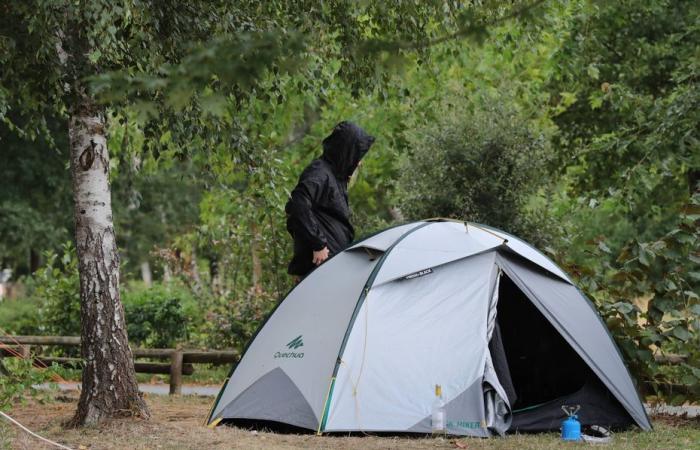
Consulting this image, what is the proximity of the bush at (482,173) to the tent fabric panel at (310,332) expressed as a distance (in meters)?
3.91

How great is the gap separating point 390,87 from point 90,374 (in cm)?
417

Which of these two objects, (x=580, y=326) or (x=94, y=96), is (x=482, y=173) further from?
(x=94, y=96)

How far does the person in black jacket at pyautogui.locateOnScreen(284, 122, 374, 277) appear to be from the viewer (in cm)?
740

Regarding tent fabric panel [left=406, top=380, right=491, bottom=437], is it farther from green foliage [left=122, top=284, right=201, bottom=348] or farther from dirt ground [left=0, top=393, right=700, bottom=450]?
green foliage [left=122, top=284, right=201, bottom=348]

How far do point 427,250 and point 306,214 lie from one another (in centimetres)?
99

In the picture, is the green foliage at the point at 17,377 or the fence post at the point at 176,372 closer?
the green foliage at the point at 17,377

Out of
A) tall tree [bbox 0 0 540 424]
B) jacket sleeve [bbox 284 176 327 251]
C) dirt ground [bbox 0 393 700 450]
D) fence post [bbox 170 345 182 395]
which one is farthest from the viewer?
fence post [bbox 170 345 182 395]

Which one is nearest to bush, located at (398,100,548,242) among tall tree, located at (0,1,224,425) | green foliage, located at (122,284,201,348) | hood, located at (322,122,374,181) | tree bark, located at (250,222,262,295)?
tree bark, located at (250,222,262,295)

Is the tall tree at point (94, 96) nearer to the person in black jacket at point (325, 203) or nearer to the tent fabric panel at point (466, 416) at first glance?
the person in black jacket at point (325, 203)

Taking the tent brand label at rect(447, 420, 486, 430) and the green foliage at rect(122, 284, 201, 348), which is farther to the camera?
the green foliage at rect(122, 284, 201, 348)

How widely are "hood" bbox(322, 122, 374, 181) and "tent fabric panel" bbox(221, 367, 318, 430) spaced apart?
1772mm

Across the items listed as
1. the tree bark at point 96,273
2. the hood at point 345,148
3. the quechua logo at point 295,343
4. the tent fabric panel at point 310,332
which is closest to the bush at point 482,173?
the hood at point 345,148

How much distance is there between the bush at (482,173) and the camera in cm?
1084

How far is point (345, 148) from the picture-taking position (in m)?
7.66
